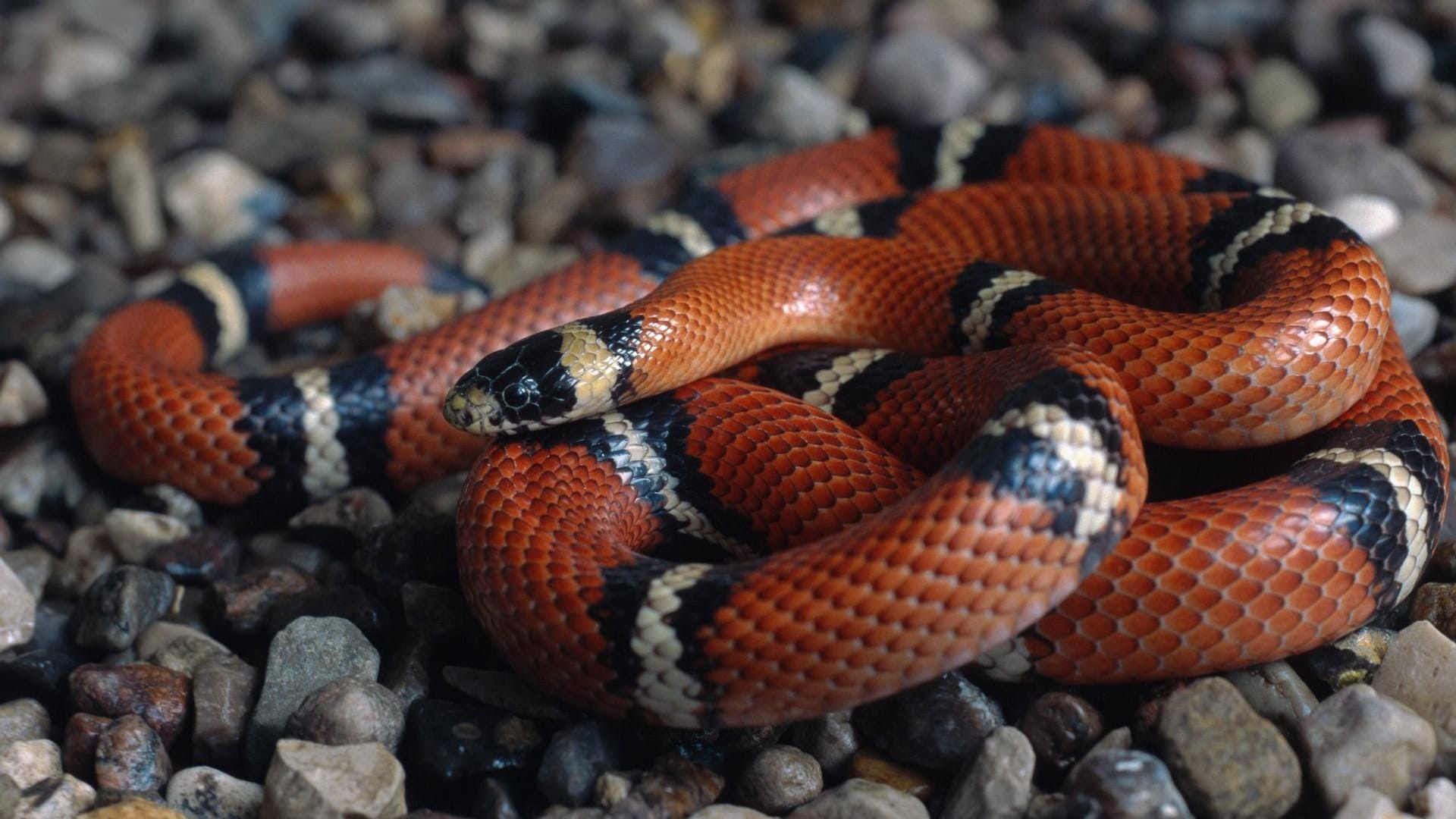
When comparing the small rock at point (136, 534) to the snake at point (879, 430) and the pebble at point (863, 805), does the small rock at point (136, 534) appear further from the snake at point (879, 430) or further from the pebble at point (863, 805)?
the pebble at point (863, 805)

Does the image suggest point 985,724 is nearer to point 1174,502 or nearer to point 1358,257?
point 1174,502

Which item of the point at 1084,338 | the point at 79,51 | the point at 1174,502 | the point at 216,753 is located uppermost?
the point at 79,51

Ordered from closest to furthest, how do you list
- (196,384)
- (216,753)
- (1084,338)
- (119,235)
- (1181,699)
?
(1181,699)
(216,753)
(1084,338)
(196,384)
(119,235)

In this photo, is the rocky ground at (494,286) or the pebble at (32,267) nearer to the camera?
the rocky ground at (494,286)

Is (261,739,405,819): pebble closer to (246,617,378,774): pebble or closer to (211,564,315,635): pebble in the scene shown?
(246,617,378,774): pebble

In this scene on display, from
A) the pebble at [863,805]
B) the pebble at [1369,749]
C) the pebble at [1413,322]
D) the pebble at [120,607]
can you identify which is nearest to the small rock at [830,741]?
the pebble at [863,805]

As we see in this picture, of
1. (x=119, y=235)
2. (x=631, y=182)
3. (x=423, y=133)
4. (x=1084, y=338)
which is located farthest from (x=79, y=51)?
(x=1084, y=338)

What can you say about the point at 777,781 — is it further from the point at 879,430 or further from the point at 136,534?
the point at 136,534
